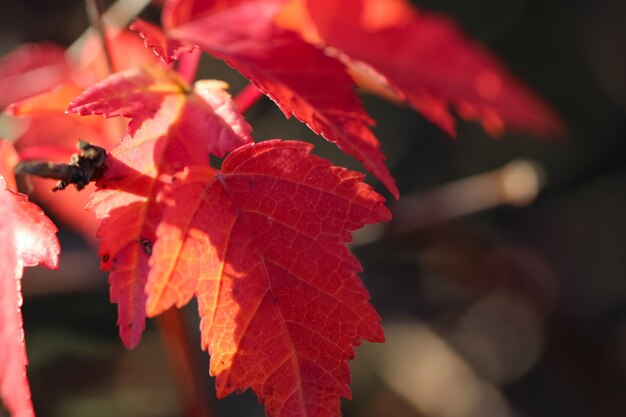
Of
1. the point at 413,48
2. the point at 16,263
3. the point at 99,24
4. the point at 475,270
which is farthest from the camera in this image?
the point at 475,270

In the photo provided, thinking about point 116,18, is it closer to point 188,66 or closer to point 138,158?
point 188,66

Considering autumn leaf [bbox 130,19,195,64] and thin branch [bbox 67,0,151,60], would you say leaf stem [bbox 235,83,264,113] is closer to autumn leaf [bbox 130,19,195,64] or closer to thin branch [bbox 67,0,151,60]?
autumn leaf [bbox 130,19,195,64]

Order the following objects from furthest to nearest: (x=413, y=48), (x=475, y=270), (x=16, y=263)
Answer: (x=475, y=270), (x=413, y=48), (x=16, y=263)

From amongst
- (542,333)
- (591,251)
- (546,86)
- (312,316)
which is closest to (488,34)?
(546,86)

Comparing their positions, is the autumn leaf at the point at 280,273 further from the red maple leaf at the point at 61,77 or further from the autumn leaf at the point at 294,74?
the red maple leaf at the point at 61,77

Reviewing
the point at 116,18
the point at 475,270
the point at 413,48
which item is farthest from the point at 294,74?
the point at 475,270

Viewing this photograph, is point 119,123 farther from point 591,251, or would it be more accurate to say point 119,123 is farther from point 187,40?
point 591,251

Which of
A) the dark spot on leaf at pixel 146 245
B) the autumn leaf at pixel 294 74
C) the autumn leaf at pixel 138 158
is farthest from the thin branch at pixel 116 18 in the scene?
the dark spot on leaf at pixel 146 245
